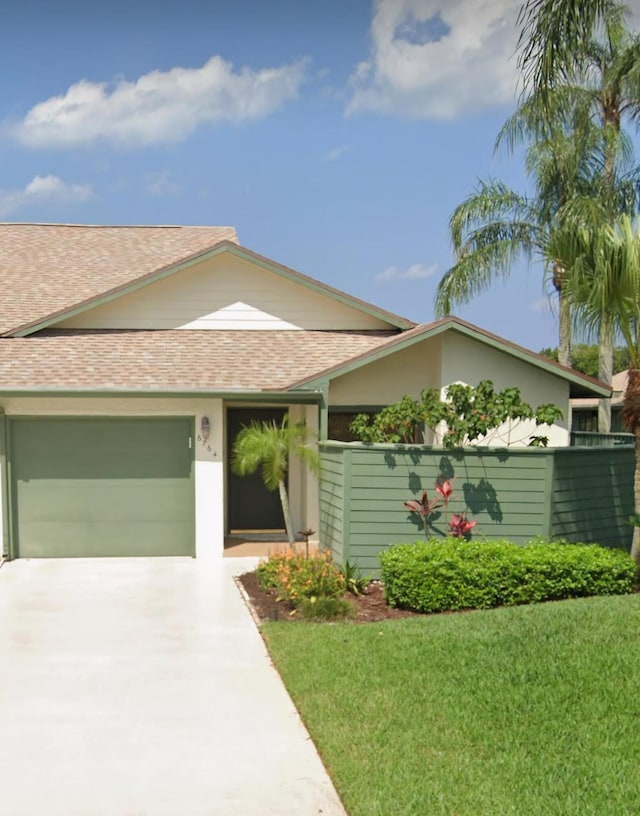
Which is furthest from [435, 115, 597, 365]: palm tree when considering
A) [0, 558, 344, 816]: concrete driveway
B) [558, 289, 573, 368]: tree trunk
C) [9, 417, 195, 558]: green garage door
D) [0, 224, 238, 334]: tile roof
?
[0, 558, 344, 816]: concrete driveway

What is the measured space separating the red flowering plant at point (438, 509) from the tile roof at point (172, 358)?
3047 millimetres

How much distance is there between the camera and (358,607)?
9492 millimetres

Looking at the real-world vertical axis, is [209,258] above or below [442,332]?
above

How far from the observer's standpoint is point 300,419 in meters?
14.0

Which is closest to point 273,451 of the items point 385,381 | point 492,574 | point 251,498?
point 385,381

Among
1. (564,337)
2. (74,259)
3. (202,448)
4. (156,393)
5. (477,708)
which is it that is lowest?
(477,708)

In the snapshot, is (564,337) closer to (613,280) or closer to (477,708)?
(613,280)

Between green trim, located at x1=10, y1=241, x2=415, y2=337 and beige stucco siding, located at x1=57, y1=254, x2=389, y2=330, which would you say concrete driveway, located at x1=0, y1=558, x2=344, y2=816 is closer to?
green trim, located at x1=10, y1=241, x2=415, y2=337

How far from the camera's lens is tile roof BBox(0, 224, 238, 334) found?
15.6 metres

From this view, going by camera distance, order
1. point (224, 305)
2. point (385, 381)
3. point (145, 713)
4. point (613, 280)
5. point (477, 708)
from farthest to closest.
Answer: point (224, 305) → point (385, 381) → point (613, 280) → point (145, 713) → point (477, 708)

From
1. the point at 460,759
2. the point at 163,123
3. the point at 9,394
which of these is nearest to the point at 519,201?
the point at 163,123

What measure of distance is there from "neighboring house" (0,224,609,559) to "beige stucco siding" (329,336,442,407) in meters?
0.02

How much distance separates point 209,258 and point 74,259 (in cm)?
481

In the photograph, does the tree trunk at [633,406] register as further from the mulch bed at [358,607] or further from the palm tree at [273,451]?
the palm tree at [273,451]
